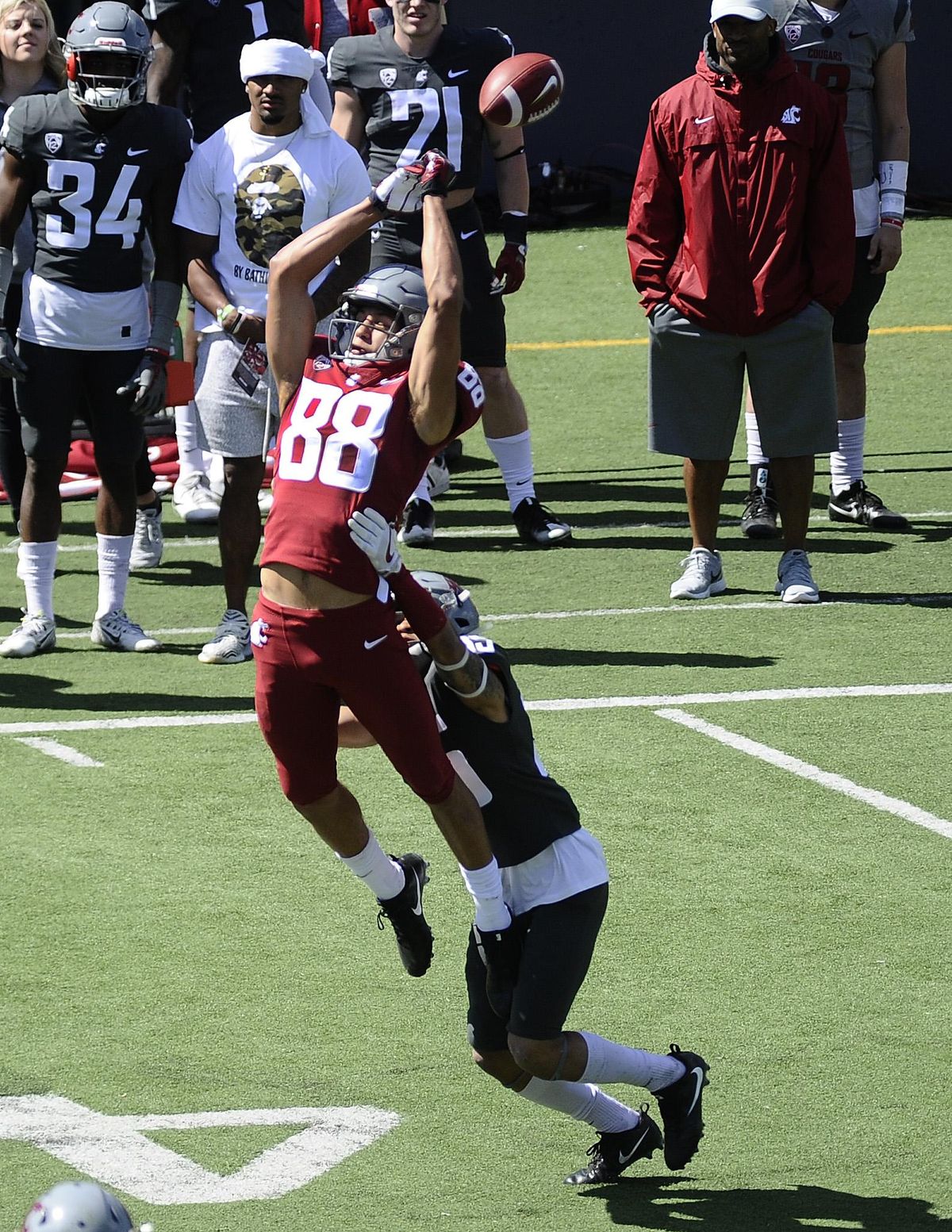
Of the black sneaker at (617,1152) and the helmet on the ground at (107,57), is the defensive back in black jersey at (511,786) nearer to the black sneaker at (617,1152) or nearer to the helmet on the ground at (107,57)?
the black sneaker at (617,1152)

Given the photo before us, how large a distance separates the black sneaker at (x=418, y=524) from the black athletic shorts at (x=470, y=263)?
78 cm

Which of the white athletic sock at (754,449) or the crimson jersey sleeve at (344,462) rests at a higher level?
the crimson jersey sleeve at (344,462)

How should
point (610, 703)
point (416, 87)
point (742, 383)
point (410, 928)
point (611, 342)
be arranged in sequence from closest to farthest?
1. point (410, 928)
2. point (610, 703)
3. point (742, 383)
4. point (416, 87)
5. point (611, 342)

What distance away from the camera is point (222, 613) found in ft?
30.1

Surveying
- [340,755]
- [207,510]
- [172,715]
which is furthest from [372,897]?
[207,510]

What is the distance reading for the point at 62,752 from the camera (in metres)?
7.30

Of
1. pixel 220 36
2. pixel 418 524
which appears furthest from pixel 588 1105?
pixel 220 36

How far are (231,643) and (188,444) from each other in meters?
2.99

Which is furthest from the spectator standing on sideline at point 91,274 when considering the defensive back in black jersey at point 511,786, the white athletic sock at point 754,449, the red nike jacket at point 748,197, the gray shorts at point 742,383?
the defensive back in black jersey at point 511,786

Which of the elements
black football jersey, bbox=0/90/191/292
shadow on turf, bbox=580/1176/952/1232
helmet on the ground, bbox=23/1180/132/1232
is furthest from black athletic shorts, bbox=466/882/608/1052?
black football jersey, bbox=0/90/191/292

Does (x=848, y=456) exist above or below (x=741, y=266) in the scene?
below

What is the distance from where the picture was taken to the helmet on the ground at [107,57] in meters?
7.87

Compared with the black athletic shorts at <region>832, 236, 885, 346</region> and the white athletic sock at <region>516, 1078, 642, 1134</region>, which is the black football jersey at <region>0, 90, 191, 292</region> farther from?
the white athletic sock at <region>516, 1078, 642, 1134</region>

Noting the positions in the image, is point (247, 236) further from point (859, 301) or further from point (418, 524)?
point (859, 301)
